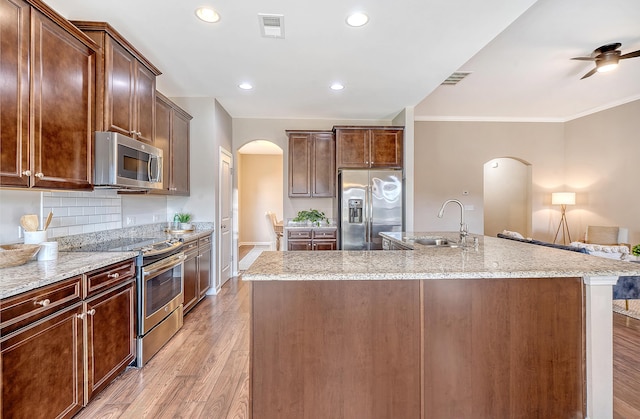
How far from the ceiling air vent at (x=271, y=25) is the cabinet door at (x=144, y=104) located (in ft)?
3.73

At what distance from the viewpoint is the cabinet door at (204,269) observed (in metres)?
3.74

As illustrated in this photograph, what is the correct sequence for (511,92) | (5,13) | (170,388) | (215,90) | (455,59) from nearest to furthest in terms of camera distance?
(5,13) < (170,388) < (455,59) < (215,90) < (511,92)

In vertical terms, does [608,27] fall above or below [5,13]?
above

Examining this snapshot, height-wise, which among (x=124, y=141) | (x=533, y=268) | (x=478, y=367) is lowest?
(x=478, y=367)

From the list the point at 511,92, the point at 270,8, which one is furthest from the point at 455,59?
the point at 511,92

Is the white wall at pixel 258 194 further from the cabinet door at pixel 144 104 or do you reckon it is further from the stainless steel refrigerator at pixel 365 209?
the cabinet door at pixel 144 104

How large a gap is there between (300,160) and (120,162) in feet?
10.1

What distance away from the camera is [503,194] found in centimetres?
796

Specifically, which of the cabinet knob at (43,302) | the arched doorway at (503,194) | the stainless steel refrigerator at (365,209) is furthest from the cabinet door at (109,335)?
the arched doorway at (503,194)

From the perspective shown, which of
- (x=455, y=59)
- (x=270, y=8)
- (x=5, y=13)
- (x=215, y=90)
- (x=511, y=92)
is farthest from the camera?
(x=511, y=92)

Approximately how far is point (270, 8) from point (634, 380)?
149 inches

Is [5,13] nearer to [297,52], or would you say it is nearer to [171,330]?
[297,52]

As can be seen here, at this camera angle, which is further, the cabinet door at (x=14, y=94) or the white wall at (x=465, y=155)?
the white wall at (x=465, y=155)

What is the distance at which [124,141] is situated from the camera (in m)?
2.34
